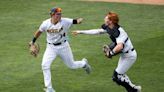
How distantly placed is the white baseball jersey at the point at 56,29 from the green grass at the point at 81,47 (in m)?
1.36

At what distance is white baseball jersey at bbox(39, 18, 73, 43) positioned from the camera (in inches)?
479

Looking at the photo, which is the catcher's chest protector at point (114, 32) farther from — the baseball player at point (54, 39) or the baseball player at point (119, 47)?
the baseball player at point (54, 39)

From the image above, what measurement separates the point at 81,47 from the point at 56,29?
15.8 ft

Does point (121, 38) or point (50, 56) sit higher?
point (121, 38)

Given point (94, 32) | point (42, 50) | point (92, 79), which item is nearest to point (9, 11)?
point (42, 50)

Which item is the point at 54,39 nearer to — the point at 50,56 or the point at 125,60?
the point at 50,56

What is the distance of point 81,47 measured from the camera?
16.9 meters

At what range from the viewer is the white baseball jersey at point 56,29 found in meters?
12.2

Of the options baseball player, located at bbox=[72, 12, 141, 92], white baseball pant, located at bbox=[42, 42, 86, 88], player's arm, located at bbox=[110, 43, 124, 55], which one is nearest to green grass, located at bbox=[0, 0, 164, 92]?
white baseball pant, located at bbox=[42, 42, 86, 88]

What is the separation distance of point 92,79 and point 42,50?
3.50 meters

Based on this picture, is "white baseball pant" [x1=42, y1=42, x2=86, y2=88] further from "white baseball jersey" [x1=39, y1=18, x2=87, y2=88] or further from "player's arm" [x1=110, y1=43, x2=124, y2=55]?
"player's arm" [x1=110, y1=43, x2=124, y2=55]

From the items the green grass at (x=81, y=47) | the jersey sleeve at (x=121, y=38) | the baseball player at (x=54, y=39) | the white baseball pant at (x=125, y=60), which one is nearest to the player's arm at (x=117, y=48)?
the jersey sleeve at (x=121, y=38)

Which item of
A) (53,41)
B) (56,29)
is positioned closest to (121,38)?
(56,29)

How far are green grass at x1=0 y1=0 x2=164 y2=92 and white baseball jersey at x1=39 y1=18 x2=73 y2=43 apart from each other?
1364 mm
